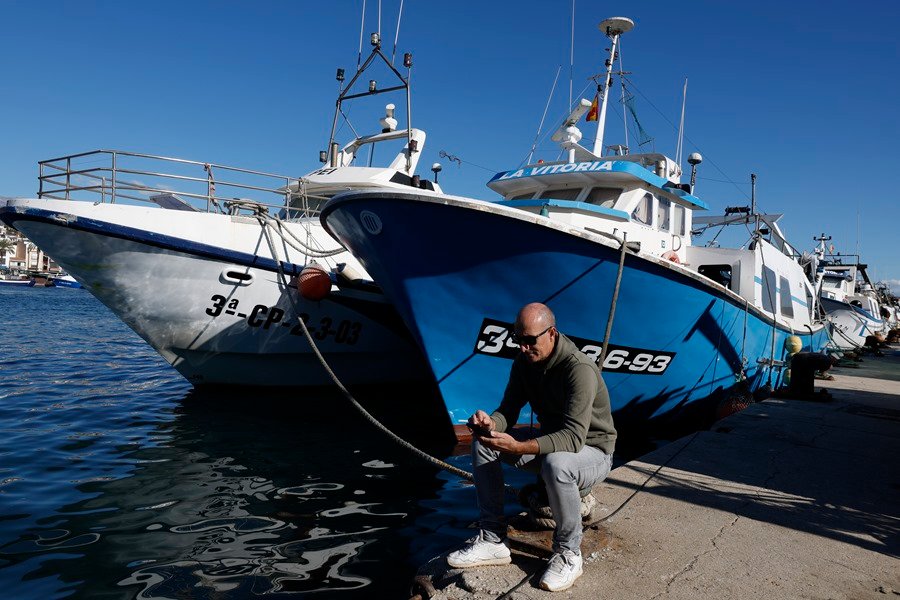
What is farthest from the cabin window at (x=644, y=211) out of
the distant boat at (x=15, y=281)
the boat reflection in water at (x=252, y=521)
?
the distant boat at (x=15, y=281)

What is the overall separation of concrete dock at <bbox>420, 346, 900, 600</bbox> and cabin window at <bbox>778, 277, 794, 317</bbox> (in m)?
5.38

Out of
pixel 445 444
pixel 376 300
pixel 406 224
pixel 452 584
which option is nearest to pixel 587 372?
pixel 452 584

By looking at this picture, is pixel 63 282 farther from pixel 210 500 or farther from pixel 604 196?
pixel 210 500

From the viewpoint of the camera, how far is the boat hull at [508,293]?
6.39 m

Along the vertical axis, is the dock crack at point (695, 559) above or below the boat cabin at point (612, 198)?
below

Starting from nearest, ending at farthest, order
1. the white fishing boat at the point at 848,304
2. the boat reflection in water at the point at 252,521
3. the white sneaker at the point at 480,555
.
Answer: the white sneaker at the point at 480,555 → the boat reflection in water at the point at 252,521 → the white fishing boat at the point at 848,304

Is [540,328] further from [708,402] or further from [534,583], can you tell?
[708,402]

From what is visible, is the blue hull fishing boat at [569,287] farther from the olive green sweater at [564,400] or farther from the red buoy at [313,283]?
the olive green sweater at [564,400]

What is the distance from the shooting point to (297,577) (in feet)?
13.8

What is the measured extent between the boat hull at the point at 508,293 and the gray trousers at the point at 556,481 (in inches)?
133

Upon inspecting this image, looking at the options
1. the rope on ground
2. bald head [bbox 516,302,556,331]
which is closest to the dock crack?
the rope on ground

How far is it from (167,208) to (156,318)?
1.81m

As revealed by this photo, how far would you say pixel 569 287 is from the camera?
21.8 feet

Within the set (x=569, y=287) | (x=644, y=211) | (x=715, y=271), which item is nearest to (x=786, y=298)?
(x=715, y=271)
